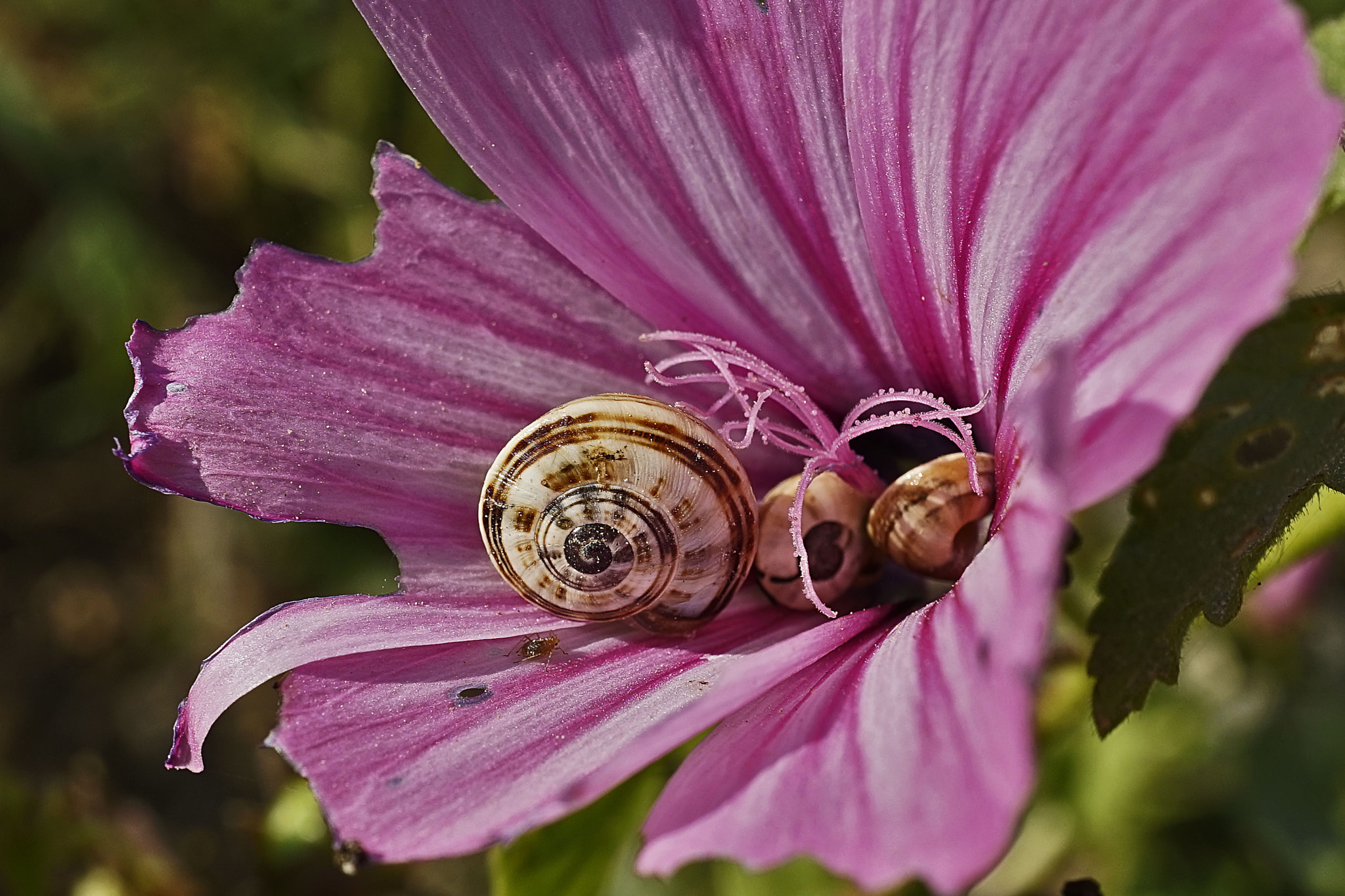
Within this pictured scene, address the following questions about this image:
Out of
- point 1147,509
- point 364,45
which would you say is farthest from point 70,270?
point 1147,509

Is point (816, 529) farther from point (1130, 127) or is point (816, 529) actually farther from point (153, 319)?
point (153, 319)

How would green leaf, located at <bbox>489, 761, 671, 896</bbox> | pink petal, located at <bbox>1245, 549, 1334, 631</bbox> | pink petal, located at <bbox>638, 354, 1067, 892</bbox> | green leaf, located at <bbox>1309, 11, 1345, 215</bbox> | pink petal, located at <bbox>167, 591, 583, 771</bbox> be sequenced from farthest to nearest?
pink petal, located at <bbox>1245, 549, 1334, 631</bbox>
green leaf, located at <bbox>489, 761, 671, 896</bbox>
green leaf, located at <bbox>1309, 11, 1345, 215</bbox>
pink petal, located at <bbox>167, 591, 583, 771</bbox>
pink petal, located at <bbox>638, 354, 1067, 892</bbox>

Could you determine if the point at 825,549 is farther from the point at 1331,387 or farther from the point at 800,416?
the point at 1331,387

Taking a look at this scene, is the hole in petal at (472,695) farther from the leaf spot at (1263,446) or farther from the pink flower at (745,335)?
the leaf spot at (1263,446)

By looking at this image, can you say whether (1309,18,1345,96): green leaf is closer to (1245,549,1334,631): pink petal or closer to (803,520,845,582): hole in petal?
(803,520,845,582): hole in petal

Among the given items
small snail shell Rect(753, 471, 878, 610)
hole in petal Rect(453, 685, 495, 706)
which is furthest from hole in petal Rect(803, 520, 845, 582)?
hole in petal Rect(453, 685, 495, 706)

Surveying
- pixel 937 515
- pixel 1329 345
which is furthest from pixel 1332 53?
pixel 937 515

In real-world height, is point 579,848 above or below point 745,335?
below
